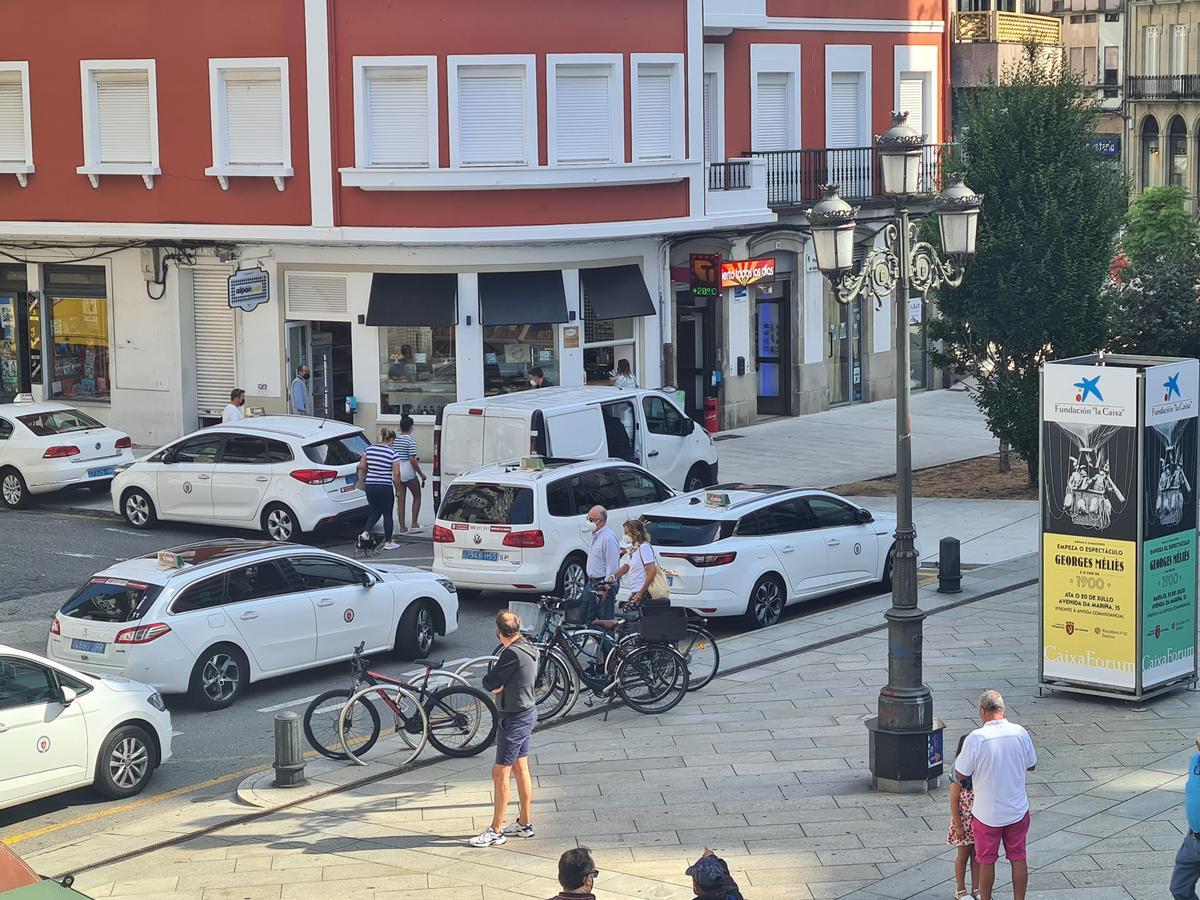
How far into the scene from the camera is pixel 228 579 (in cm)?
1809

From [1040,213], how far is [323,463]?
11433 millimetres

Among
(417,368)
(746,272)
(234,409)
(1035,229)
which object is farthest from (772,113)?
(234,409)

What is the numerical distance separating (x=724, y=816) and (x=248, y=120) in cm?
2089

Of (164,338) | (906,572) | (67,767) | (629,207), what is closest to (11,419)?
(164,338)

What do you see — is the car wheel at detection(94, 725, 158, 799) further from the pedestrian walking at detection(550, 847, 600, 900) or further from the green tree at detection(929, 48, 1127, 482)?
the green tree at detection(929, 48, 1127, 482)

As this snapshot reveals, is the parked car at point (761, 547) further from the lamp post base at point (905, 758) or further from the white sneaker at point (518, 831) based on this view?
the white sneaker at point (518, 831)

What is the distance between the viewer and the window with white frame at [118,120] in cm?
3291

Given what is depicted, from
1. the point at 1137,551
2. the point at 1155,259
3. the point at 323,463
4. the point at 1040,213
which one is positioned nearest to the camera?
the point at 1137,551

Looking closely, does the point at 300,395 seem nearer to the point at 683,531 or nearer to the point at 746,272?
the point at 746,272

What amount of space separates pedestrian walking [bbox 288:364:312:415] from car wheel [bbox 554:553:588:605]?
10.6 metres

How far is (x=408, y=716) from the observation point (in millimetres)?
16203

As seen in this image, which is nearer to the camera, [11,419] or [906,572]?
[906,572]

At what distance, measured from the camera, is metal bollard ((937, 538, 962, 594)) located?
22547 mm

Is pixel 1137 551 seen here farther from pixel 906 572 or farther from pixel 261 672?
pixel 261 672
